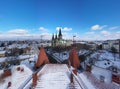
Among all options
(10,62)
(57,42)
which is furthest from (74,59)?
(57,42)

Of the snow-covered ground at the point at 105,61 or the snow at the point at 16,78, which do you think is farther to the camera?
the snow-covered ground at the point at 105,61

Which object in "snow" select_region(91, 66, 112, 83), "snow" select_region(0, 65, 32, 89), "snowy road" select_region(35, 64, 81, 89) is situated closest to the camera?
"snowy road" select_region(35, 64, 81, 89)

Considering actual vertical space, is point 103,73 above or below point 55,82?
below

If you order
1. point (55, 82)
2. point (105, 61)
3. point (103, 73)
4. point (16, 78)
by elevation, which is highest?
point (55, 82)

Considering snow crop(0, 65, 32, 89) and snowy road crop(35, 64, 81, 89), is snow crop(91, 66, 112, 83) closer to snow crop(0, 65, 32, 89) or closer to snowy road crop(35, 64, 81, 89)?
snowy road crop(35, 64, 81, 89)

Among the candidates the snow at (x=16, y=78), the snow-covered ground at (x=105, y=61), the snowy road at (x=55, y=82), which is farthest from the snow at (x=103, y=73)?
the snow-covered ground at (x=105, y=61)

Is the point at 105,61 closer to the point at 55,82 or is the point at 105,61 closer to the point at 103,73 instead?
the point at 103,73

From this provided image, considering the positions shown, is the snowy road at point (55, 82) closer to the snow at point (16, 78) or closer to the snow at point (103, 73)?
the snow at point (16, 78)

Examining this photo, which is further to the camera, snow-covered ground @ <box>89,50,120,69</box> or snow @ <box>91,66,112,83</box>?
snow-covered ground @ <box>89,50,120,69</box>

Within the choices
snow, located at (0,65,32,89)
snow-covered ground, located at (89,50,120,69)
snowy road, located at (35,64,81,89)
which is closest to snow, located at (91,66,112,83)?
snowy road, located at (35,64,81,89)

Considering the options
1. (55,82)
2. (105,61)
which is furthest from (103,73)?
(105,61)

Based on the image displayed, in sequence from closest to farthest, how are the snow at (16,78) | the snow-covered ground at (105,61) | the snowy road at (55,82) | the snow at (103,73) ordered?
1. the snowy road at (55,82)
2. the snow at (16,78)
3. the snow at (103,73)
4. the snow-covered ground at (105,61)

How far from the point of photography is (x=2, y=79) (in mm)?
13820

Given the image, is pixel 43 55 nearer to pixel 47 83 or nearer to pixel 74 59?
pixel 74 59
